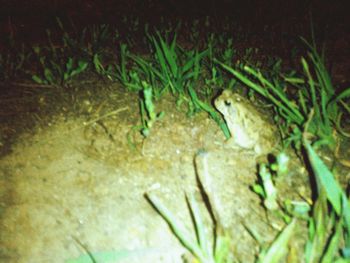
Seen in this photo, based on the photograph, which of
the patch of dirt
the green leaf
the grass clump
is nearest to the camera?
the green leaf

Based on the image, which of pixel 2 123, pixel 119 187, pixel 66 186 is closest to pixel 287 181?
pixel 119 187

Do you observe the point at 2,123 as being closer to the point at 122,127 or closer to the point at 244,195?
the point at 122,127

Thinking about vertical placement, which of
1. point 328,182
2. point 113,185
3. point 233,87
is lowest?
point 113,185

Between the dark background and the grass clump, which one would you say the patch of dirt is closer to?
the grass clump

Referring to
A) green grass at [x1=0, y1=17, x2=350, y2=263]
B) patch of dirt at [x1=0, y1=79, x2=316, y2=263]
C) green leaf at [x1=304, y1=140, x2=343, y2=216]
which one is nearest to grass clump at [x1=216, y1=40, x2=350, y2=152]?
green grass at [x1=0, y1=17, x2=350, y2=263]

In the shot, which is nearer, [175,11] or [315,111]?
[315,111]

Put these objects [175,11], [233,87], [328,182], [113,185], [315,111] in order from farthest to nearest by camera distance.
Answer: [175,11]
[233,87]
[315,111]
[113,185]
[328,182]

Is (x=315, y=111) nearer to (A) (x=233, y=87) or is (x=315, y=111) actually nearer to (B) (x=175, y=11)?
(A) (x=233, y=87)

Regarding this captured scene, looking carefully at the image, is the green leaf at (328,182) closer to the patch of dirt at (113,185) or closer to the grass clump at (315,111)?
the patch of dirt at (113,185)

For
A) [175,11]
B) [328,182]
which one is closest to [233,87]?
[328,182]

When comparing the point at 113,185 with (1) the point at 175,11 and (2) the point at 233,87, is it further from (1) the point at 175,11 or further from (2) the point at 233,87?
(1) the point at 175,11

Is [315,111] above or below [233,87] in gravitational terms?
above

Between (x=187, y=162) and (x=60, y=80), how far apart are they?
43.7 inches

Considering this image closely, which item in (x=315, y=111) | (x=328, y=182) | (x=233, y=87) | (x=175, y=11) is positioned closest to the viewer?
(x=328, y=182)
